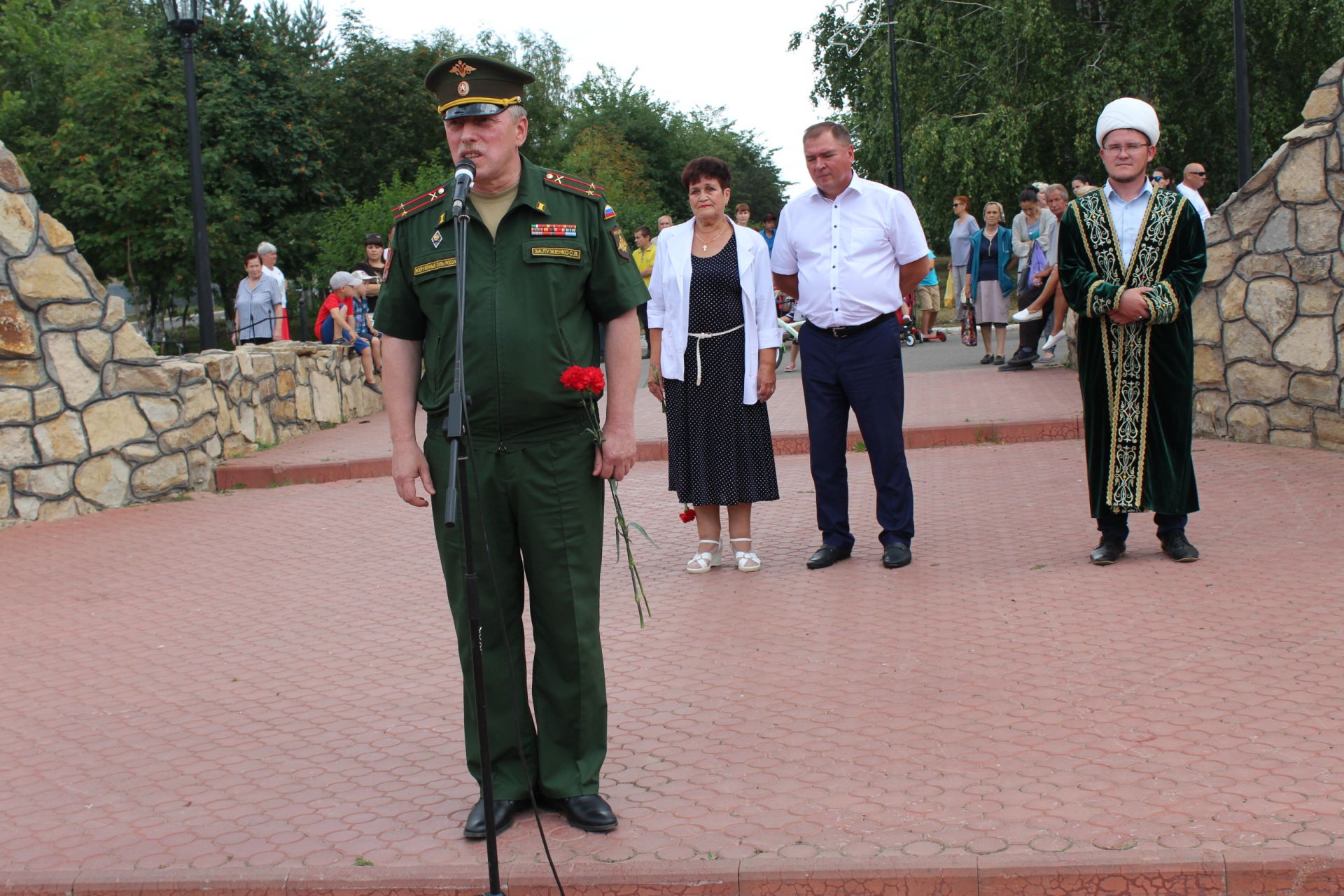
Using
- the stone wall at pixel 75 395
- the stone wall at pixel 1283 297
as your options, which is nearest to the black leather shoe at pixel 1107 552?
the stone wall at pixel 1283 297

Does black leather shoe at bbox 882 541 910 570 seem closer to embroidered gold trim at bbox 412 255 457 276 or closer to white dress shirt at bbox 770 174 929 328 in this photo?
white dress shirt at bbox 770 174 929 328

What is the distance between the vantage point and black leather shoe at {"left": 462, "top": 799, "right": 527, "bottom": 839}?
13.4 feet

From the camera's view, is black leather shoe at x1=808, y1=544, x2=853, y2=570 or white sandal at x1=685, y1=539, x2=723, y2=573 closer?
black leather shoe at x1=808, y1=544, x2=853, y2=570

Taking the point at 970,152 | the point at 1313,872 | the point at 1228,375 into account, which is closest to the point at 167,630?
the point at 1313,872

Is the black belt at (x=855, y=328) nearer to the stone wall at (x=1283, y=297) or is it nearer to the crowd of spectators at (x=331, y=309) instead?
the stone wall at (x=1283, y=297)

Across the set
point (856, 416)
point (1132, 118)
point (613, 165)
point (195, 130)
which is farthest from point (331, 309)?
point (613, 165)

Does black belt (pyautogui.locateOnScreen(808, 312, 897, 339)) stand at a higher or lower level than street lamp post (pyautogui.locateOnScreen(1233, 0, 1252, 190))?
lower

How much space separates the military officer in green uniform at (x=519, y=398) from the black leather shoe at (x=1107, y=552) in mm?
3586

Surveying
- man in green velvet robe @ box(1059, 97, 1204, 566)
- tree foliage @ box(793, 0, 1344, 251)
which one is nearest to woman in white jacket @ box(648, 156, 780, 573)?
man in green velvet robe @ box(1059, 97, 1204, 566)

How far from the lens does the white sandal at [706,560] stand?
7609 millimetres

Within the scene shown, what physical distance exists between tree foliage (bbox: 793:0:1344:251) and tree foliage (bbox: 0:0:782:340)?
363 inches

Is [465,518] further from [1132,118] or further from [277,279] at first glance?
[277,279]

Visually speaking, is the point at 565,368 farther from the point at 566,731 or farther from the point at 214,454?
the point at 214,454

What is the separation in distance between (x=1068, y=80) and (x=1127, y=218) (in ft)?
79.5
